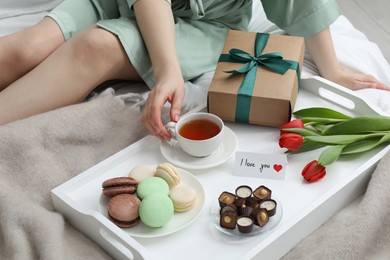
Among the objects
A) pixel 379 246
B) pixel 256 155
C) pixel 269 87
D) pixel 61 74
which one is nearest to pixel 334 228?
pixel 379 246

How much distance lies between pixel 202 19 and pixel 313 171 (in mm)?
578

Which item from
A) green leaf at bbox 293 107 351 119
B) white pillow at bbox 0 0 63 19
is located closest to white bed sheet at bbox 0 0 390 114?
white pillow at bbox 0 0 63 19

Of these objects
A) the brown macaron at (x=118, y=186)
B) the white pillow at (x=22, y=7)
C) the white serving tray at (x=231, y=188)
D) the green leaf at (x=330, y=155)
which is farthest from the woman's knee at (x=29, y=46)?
the green leaf at (x=330, y=155)

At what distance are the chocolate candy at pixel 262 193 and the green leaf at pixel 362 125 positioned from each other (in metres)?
0.25

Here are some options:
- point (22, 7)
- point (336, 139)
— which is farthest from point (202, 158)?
point (22, 7)

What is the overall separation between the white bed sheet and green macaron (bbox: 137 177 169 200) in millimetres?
330

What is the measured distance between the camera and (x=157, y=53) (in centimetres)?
136

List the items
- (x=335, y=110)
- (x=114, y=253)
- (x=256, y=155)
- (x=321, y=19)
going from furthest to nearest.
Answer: (x=321, y=19)
(x=335, y=110)
(x=256, y=155)
(x=114, y=253)

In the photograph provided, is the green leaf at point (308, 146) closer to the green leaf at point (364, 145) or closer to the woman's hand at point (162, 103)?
the green leaf at point (364, 145)

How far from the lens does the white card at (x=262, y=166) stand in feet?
3.83

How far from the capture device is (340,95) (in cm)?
138

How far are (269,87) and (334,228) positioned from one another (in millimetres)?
324

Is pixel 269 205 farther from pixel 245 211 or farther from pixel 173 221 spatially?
pixel 173 221

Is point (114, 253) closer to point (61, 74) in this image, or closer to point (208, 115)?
point (208, 115)
